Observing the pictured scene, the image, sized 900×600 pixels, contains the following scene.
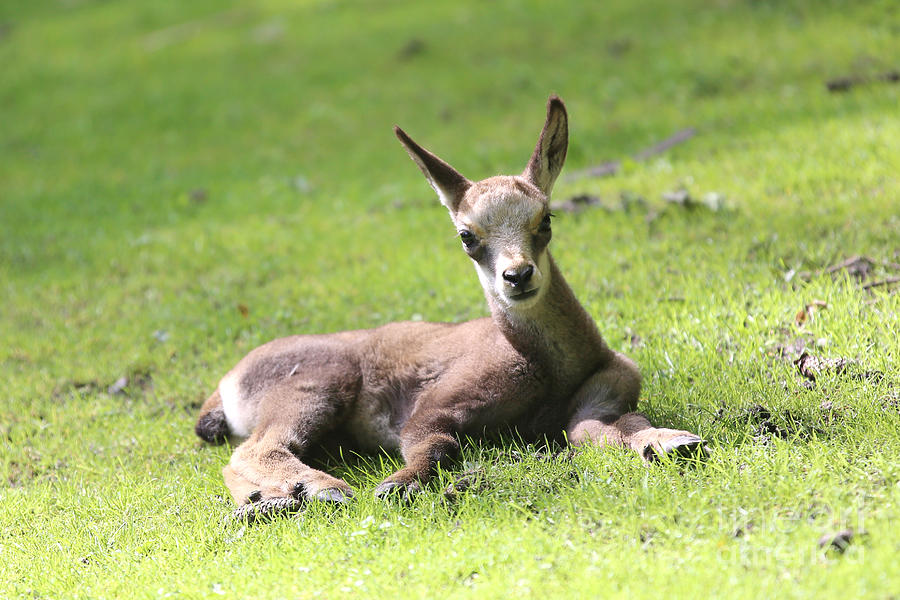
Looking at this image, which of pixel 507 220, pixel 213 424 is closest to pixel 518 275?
pixel 507 220

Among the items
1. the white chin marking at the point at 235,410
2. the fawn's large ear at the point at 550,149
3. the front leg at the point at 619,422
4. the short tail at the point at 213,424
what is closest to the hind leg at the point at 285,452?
the white chin marking at the point at 235,410

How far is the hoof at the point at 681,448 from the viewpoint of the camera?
5.00 meters

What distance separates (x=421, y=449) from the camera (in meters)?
5.47

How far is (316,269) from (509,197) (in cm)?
483

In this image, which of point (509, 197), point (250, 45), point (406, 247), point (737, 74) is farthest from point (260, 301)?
point (250, 45)

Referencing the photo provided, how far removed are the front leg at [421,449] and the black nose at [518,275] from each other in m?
0.95

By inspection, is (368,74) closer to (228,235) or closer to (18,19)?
(228,235)

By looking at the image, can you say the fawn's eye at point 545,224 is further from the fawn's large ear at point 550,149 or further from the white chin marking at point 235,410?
the white chin marking at point 235,410

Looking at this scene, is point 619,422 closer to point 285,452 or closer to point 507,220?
point 507,220

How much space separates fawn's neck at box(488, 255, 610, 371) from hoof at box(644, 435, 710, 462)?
36.1 inches

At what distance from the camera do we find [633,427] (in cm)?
543

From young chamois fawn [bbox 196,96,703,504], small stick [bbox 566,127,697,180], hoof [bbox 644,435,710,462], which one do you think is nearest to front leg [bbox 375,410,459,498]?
young chamois fawn [bbox 196,96,703,504]

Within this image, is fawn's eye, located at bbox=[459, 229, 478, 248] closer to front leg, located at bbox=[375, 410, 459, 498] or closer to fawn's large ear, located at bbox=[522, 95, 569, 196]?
fawn's large ear, located at bbox=[522, 95, 569, 196]

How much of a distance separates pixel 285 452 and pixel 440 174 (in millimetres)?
2009
